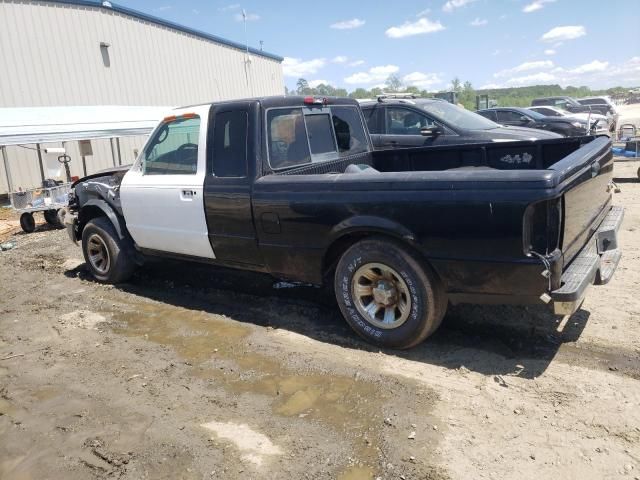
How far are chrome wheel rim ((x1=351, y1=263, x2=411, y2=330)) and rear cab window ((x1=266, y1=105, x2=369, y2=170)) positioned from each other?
124 cm

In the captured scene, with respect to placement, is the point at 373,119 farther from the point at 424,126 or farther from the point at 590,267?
the point at 590,267

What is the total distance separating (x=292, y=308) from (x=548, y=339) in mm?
2267

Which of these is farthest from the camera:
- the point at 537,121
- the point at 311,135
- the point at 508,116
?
the point at 508,116

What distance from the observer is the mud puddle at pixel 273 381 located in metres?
2.97

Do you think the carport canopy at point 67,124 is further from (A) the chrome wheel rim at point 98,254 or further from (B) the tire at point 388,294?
(B) the tire at point 388,294

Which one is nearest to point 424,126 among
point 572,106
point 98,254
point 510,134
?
point 510,134

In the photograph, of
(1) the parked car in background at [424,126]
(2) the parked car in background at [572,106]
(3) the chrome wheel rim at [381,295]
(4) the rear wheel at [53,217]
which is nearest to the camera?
(3) the chrome wheel rim at [381,295]

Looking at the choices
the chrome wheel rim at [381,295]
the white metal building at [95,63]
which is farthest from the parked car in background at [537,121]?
the chrome wheel rim at [381,295]

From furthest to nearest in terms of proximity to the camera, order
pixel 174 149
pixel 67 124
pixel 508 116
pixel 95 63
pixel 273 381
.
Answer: pixel 95 63
pixel 508 116
pixel 67 124
pixel 174 149
pixel 273 381

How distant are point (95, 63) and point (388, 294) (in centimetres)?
1622

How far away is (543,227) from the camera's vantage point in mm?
3170

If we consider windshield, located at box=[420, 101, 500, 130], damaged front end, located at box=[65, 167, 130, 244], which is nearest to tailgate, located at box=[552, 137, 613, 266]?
damaged front end, located at box=[65, 167, 130, 244]

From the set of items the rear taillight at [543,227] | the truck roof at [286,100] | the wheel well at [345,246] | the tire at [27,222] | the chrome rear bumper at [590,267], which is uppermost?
the truck roof at [286,100]

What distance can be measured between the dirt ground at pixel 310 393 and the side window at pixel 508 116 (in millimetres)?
11508
